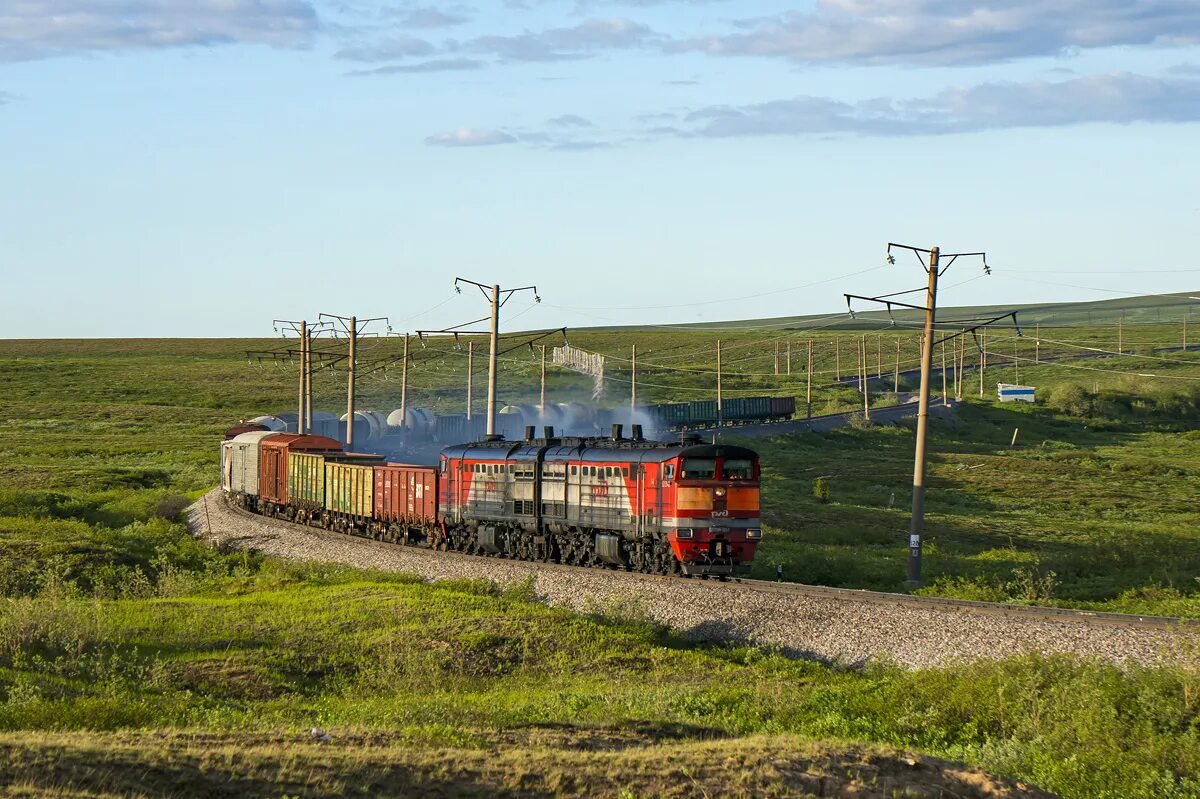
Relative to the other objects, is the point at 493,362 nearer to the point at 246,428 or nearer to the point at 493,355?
the point at 493,355

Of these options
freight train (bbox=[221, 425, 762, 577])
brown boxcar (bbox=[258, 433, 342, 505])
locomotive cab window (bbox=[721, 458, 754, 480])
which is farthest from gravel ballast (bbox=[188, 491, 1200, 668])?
brown boxcar (bbox=[258, 433, 342, 505])

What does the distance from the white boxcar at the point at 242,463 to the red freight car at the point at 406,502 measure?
14.9m

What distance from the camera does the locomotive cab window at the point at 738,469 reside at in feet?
117

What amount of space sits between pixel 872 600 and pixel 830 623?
5.63 feet

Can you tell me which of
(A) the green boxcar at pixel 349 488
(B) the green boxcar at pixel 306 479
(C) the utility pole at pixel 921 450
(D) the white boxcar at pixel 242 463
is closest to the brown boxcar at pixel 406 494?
Result: (A) the green boxcar at pixel 349 488

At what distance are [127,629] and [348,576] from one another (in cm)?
963

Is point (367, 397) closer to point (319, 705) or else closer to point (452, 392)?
point (452, 392)

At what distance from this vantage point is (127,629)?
102 feet

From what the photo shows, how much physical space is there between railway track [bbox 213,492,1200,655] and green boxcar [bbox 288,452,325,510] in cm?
1347

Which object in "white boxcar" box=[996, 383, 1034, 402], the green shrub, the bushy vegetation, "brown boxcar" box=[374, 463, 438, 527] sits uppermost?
"white boxcar" box=[996, 383, 1034, 402]

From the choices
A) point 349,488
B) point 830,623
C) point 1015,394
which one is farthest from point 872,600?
point 1015,394

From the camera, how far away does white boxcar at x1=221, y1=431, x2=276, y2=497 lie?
65500 mm

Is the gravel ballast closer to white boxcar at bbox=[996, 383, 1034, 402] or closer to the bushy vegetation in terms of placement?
the bushy vegetation

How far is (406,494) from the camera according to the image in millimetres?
48969
